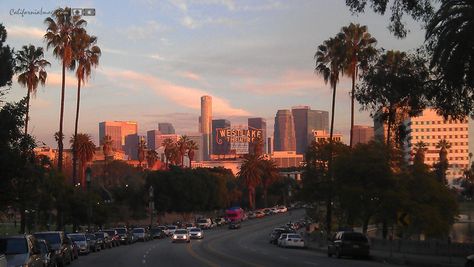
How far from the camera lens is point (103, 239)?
5600 centimetres

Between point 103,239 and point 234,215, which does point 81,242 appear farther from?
point 234,215

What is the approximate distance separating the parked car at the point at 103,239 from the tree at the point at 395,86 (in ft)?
92.0

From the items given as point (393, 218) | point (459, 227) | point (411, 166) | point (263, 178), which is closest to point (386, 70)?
point (393, 218)

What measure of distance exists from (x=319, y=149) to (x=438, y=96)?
3631cm

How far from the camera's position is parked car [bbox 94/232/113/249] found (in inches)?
2143

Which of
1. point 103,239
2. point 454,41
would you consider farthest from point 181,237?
point 454,41

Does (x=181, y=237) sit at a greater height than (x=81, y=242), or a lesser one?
lesser

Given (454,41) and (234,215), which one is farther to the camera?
(234,215)

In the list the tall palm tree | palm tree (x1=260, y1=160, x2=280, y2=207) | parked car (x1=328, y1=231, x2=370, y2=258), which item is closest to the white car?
the tall palm tree

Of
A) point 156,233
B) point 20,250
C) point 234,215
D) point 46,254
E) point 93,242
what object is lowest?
point 234,215

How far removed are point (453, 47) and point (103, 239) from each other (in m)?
36.3

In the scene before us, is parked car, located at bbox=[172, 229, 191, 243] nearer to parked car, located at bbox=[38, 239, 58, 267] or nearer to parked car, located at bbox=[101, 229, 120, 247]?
parked car, located at bbox=[101, 229, 120, 247]

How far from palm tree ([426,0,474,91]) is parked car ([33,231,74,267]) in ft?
58.3

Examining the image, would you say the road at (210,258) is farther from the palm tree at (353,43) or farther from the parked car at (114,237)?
the palm tree at (353,43)
